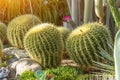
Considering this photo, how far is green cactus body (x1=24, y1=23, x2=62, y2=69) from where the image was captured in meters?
4.16

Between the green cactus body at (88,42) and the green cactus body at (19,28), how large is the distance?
104 centimetres

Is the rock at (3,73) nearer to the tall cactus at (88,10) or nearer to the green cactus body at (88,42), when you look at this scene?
the green cactus body at (88,42)

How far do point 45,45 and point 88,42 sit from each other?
495mm

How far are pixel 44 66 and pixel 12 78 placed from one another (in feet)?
1.30

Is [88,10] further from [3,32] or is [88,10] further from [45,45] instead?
[3,32]

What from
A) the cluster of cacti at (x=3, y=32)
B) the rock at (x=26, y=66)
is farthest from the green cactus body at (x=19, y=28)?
the rock at (x=26, y=66)

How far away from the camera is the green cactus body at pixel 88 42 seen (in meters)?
4.02

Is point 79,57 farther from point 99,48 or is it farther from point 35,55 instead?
point 35,55

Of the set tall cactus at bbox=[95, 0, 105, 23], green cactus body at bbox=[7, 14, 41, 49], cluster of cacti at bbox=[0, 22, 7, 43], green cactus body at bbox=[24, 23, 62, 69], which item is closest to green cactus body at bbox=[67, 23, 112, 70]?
green cactus body at bbox=[24, 23, 62, 69]

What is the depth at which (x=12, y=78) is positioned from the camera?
4.31m

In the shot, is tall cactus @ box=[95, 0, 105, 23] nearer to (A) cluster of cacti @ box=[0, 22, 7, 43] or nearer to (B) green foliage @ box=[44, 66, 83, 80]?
(B) green foliage @ box=[44, 66, 83, 80]

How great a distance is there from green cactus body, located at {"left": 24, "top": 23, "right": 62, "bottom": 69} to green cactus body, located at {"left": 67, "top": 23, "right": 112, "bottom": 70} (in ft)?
0.60

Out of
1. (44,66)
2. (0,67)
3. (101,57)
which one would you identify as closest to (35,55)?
(44,66)

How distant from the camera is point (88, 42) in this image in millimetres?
4027
